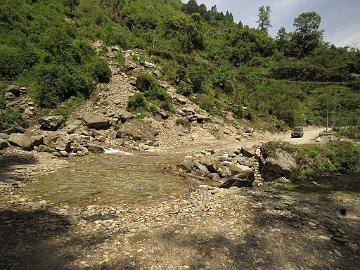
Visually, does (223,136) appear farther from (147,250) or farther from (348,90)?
(348,90)

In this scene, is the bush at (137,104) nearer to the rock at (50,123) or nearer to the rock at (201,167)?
the rock at (50,123)

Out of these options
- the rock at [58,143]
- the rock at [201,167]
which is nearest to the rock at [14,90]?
the rock at [58,143]

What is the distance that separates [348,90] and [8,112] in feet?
195

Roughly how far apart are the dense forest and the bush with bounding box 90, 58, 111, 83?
111 millimetres

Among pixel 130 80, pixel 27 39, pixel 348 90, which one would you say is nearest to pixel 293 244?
pixel 130 80

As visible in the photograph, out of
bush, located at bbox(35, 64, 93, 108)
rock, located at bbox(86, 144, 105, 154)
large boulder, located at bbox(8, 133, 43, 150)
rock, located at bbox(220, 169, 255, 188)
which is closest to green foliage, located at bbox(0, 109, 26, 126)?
bush, located at bbox(35, 64, 93, 108)

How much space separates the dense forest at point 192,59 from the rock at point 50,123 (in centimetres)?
229

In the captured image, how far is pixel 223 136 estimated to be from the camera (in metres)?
34.8

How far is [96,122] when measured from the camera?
2931 cm

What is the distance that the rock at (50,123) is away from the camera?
91.6 ft

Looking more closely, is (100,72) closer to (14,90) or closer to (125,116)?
(125,116)

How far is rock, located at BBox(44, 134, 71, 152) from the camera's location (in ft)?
74.9

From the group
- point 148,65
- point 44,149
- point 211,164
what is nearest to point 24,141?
point 44,149

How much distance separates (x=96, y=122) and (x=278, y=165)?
17.1 meters
